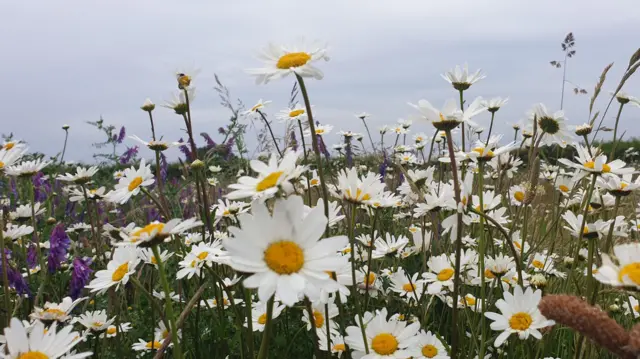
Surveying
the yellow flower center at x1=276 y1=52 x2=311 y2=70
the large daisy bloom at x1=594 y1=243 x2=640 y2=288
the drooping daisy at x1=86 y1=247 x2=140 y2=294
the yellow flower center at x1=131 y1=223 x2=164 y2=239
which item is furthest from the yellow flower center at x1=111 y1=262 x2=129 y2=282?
the large daisy bloom at x1=594 y1=243 x2=640 y2=288

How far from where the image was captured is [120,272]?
5.50 ft

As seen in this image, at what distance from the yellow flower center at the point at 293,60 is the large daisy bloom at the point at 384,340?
731 millimetres

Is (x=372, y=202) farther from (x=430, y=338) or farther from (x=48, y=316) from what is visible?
(x=48, y=316)

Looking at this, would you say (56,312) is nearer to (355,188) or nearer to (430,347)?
(355,188)

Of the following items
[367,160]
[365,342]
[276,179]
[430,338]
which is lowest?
[367,160]

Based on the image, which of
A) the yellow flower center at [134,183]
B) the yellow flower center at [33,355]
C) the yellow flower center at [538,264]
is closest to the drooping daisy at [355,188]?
the yellow flower center at [134,183]

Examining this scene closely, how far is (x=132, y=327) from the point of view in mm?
2609

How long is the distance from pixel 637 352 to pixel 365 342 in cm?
80

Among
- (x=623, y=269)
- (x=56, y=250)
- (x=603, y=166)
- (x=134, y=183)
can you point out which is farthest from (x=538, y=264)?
(x=56, y=250)

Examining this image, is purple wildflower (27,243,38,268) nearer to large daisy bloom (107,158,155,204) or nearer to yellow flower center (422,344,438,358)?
large daisy bloom (107,158,155,204)

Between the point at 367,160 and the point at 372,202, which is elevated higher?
the point at 372,202

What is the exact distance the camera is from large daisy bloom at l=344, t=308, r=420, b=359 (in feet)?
5.11

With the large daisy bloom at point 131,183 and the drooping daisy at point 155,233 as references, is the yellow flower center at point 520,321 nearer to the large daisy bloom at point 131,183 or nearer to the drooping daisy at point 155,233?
the drooping daisy at point 155,233

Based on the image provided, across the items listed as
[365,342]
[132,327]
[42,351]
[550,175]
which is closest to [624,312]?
[365,342]
